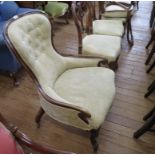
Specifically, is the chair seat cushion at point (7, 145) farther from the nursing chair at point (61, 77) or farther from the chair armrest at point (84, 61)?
the chair armrest at point (84, 61)

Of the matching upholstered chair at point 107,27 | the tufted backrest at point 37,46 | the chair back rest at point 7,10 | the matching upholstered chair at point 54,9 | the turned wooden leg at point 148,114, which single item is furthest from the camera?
the matching upholstered chair at point 54,9

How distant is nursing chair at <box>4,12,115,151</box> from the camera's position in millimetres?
1391

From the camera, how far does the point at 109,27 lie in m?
2.55

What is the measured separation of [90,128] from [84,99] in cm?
20

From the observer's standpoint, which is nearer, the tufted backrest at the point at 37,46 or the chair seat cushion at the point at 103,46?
the tufted backrest at the point at 37,46

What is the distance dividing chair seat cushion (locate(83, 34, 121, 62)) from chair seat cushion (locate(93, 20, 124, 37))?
119mm

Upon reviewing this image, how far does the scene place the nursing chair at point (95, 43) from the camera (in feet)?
6.78

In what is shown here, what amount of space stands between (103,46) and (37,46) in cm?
81

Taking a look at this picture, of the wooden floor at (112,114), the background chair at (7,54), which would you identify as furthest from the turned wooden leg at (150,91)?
the background chair at (7,54)

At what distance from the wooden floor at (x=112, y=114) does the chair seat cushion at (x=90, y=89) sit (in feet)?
1.33

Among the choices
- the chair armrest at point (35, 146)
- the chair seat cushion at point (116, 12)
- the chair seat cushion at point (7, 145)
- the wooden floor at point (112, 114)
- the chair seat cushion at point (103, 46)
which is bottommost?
the wooden floor at point (112, 114)

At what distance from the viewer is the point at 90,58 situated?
1819mm

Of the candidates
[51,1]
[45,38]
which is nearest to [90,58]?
[45,38]

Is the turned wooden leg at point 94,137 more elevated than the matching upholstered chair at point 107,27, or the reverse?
the matching upholstered chair at point 107,27
